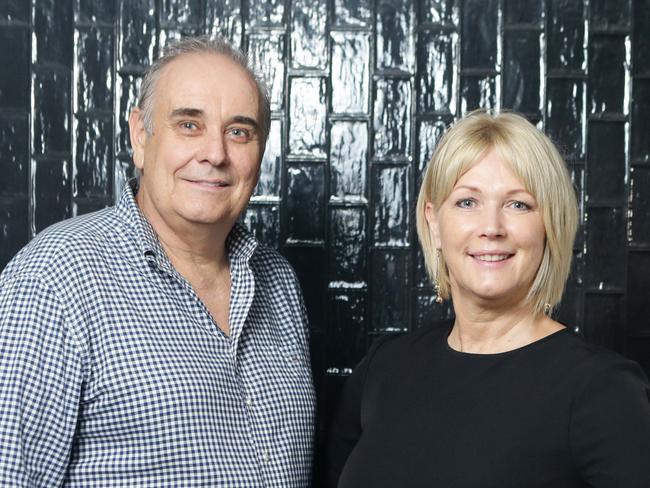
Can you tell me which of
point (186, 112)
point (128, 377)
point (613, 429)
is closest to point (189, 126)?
point (186, 112)

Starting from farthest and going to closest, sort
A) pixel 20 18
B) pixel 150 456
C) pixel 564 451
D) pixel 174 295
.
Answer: pixel 20 18 → pixel 174 295 → pixel 150 456 → pixel 564 451

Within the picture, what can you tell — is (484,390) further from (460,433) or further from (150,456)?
(150,456)

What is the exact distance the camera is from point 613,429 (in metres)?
1.48

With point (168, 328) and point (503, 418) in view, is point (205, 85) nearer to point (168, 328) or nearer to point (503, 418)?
point (168, 328)

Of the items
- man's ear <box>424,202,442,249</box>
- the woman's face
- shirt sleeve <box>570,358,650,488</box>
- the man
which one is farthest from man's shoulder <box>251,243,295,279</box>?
shirt sleeve <box>570,358,650,488</box>

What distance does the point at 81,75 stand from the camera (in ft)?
7.59

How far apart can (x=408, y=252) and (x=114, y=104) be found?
843 mm

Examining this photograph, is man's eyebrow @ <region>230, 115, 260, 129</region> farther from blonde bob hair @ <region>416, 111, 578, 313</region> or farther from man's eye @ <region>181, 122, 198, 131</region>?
blonde bob hair @ <region>416, 111, 578, 313</region>

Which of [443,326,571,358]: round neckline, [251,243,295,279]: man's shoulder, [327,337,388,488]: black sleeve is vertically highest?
[251,243,295,279]: man's shoulder

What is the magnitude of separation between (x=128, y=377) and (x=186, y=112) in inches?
21.2

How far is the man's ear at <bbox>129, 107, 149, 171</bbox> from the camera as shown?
1908 millimetres

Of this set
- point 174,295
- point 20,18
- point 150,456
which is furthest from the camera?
point 20,18

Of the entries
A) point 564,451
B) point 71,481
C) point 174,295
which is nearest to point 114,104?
point 174,295

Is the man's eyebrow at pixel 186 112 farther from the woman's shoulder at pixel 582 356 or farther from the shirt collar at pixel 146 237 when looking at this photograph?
the woman's shoulder at pixel 582 356
